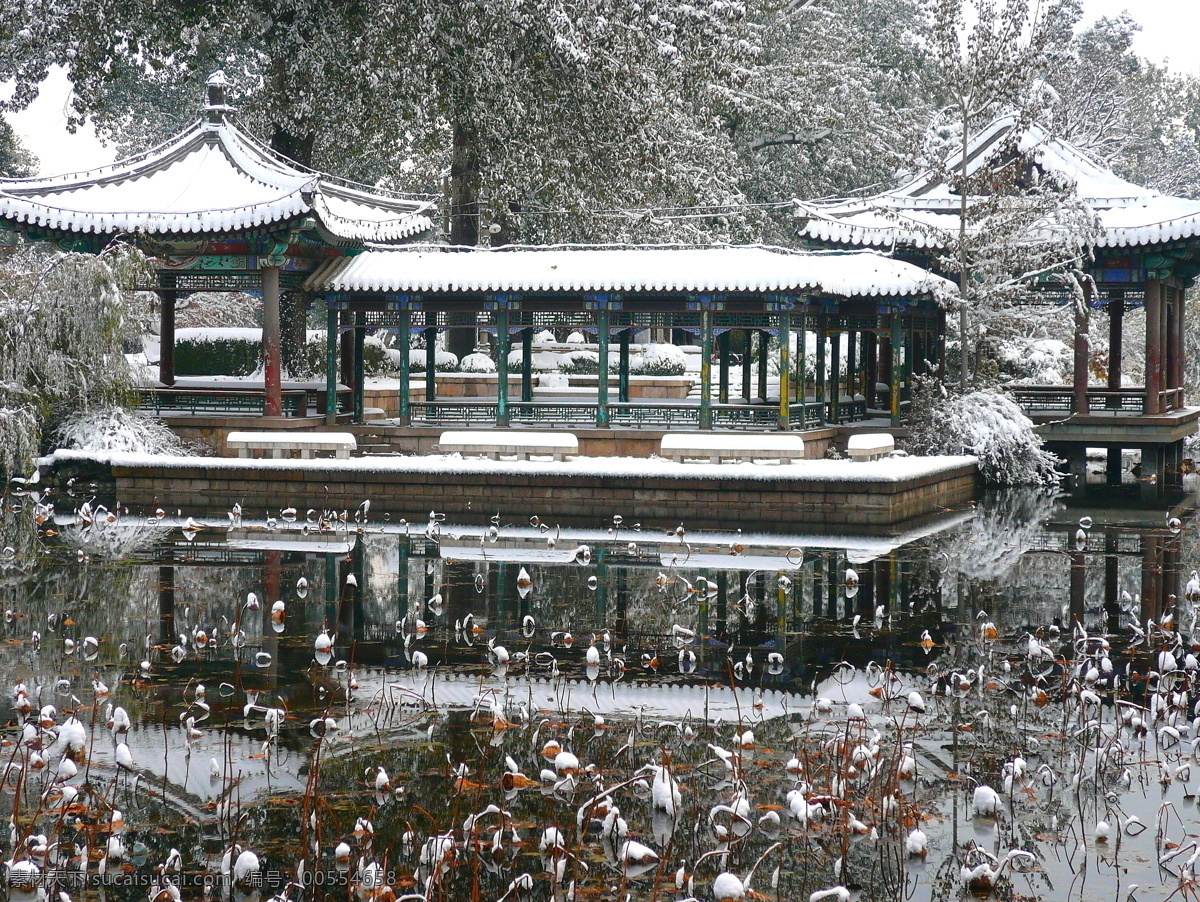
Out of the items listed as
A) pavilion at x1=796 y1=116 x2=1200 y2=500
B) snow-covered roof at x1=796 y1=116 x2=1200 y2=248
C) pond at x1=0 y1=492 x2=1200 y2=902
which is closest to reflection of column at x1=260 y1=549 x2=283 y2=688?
pond at x1=0 y1=492 x2=1200 y2=902

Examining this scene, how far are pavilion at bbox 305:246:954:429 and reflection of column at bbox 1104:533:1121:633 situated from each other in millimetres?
7019

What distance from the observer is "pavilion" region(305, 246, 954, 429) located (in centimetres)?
2197

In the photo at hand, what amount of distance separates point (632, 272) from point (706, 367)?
1.96 m

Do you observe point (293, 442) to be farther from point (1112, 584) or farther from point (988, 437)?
point (1112, 584)

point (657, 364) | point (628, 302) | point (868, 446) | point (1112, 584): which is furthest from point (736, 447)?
point (657, 364)

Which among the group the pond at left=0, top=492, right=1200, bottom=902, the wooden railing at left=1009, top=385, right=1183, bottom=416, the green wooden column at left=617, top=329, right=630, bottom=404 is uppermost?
the green wooden column at left=617, top=329, right=630, bottom=404

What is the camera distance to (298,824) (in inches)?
252

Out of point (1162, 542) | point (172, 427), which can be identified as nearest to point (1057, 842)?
point (1162, 542)

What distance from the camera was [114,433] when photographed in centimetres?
2002

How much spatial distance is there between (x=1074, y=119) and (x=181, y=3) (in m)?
24.2

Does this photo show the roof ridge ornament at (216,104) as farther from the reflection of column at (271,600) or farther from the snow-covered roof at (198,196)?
the reflection of column at (271,600)

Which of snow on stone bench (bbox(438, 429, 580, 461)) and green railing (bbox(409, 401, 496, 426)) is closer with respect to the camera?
snow on stone bench (bbox(438, 429, 580, 461))

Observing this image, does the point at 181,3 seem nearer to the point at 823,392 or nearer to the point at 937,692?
the point at 823,392

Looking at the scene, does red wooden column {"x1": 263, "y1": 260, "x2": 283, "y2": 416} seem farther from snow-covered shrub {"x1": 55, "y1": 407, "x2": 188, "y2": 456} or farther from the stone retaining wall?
the stone retaining wall
